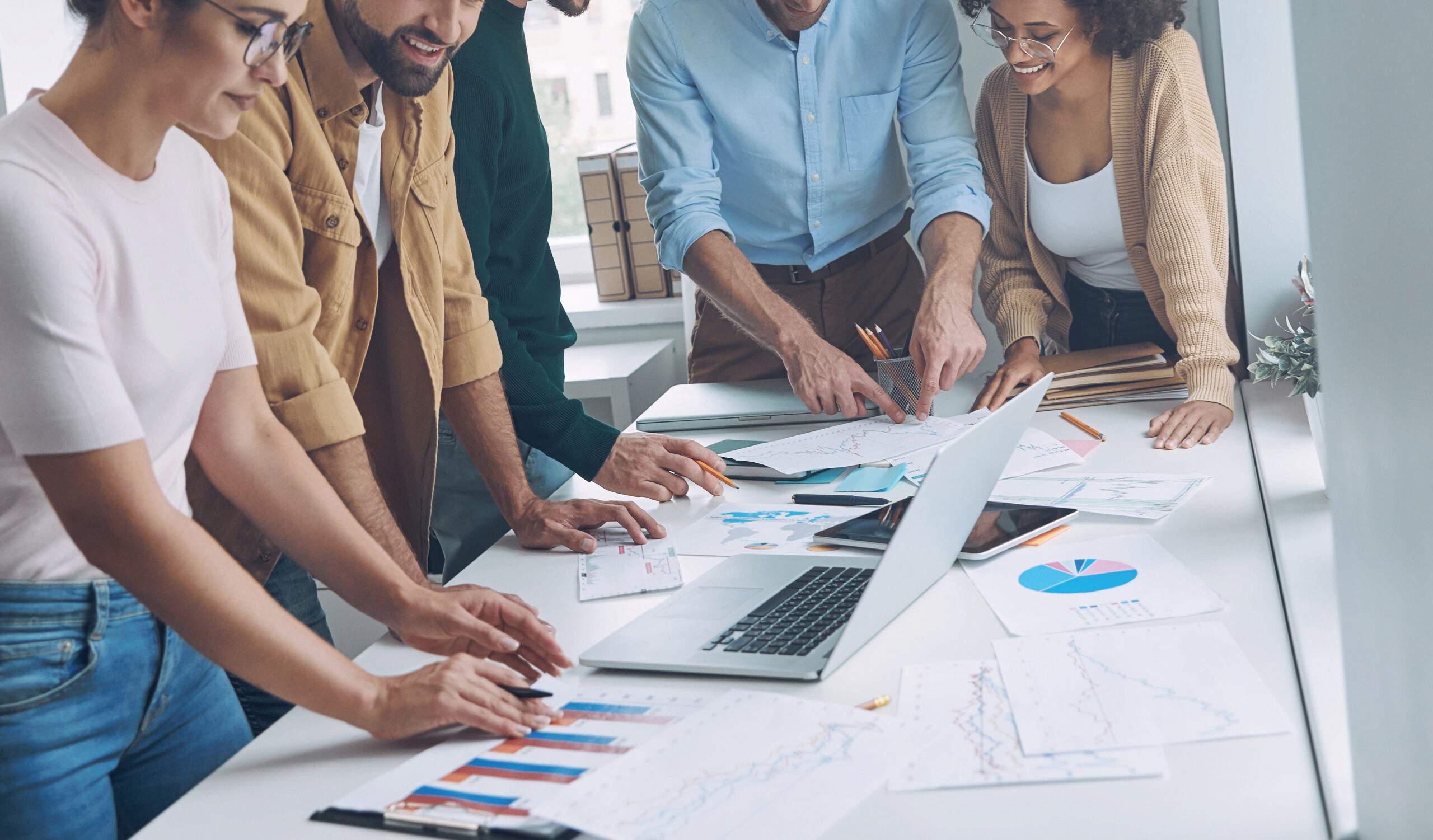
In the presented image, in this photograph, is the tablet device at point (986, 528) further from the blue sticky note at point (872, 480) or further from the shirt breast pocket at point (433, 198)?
the shirt breast pocket at point (433, 198)

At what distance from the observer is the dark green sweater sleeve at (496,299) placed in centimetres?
173

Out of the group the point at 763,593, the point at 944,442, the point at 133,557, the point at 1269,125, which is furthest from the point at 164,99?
the point at 1269,125

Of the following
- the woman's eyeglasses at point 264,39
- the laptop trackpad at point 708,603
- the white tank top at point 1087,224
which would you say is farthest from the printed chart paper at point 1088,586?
the white tank top at point 1087,224

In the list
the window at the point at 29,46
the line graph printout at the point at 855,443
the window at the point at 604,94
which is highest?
the window at the point at 29,46

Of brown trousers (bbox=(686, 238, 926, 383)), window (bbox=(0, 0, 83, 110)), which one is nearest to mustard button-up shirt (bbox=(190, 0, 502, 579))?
brown trousers (bbox=(686, 238, 926, 383))

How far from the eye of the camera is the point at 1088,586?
1.20 metres

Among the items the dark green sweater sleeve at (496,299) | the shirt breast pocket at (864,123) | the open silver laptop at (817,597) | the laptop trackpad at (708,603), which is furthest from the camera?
the shirt breast pocket at (864,123)

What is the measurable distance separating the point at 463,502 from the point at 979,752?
4.09 ft

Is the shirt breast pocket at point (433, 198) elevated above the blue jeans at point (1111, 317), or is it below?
above

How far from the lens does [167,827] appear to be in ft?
2.92

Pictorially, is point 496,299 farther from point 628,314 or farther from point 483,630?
point 628,314

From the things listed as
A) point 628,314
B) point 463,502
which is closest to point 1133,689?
point 463,502

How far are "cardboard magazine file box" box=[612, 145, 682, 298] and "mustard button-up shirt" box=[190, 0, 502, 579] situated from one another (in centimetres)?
182

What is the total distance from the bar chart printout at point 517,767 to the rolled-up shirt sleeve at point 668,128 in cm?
129
